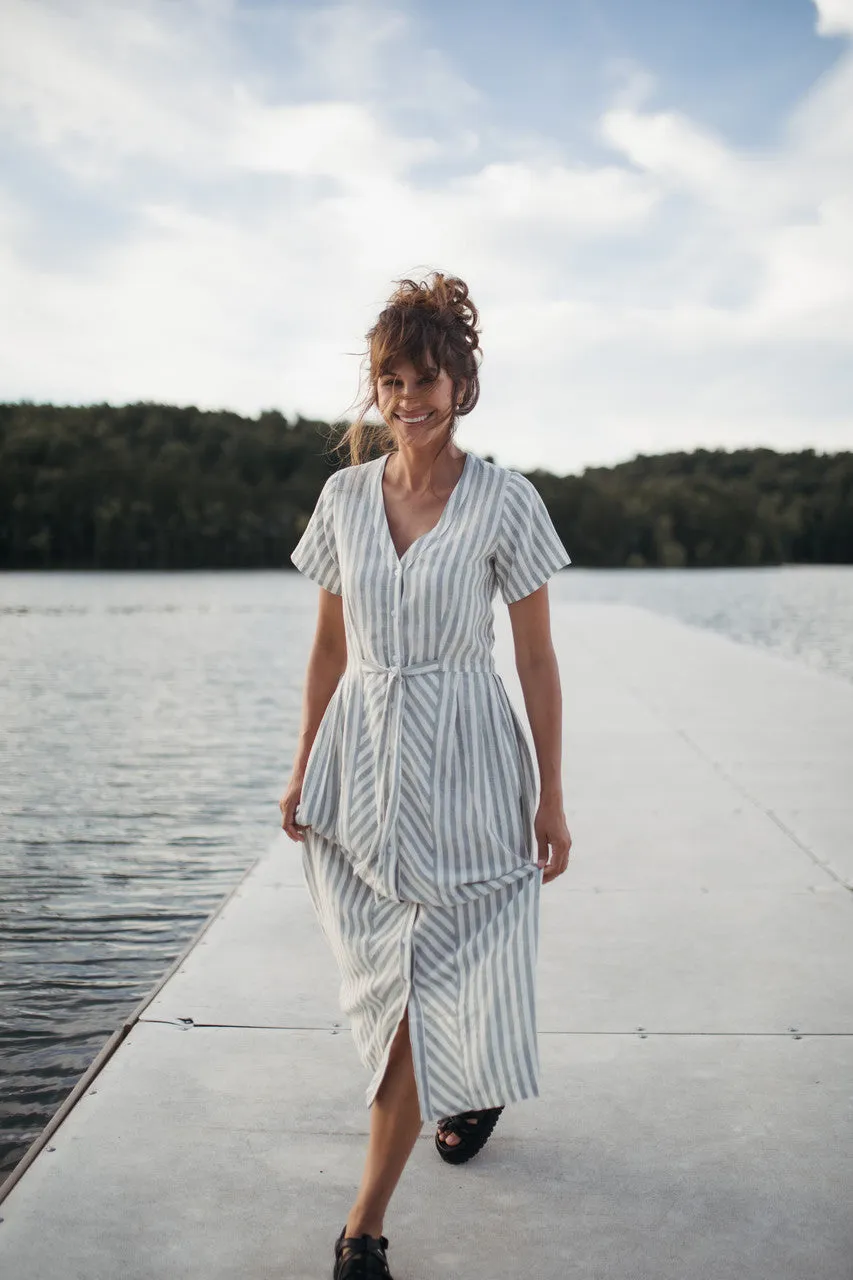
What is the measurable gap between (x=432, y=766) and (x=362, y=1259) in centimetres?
82

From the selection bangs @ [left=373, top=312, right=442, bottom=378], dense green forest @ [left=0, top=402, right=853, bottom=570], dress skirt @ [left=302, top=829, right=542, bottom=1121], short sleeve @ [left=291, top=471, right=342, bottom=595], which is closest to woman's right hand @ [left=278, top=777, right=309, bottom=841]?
dress skirt @ [left=302, top=829, right=542, bottom=1121]

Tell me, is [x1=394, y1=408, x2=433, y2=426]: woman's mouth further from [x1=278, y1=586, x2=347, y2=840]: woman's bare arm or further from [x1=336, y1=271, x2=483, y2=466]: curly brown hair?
[x1=278, y1=586, x2=347, y2=840]: woman's bare arm

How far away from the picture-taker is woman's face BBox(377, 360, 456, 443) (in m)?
2.15

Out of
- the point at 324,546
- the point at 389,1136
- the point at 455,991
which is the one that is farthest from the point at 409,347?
the point at 389,1136

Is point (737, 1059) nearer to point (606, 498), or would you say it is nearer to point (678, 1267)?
point (678, 1267)

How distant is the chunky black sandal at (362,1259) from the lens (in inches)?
76.5

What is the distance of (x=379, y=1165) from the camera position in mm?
2043

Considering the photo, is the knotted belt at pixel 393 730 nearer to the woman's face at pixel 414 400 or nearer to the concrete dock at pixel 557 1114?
the woman's face at pixel 414 400

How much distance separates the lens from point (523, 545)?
2207mm

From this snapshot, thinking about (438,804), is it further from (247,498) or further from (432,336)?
(247,498)

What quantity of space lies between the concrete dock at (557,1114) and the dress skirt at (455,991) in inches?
11.7

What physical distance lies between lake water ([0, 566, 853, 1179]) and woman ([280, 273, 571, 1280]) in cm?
152

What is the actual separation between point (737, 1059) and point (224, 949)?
163 cm

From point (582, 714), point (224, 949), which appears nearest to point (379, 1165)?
point (224, 949)
